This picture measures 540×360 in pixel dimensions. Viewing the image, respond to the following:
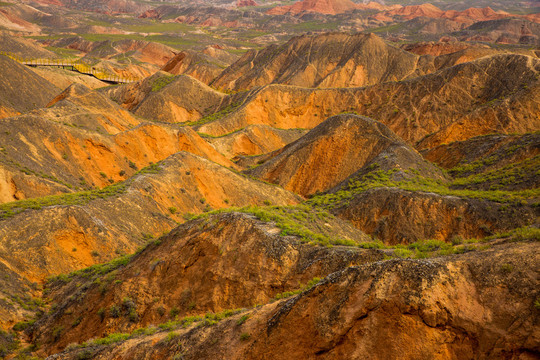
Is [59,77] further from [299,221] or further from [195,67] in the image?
[299,221]

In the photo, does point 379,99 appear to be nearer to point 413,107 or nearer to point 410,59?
point 413,107

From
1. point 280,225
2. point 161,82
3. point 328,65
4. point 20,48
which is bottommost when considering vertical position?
point 328,65

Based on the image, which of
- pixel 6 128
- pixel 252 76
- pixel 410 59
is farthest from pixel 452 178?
pixel 252 76

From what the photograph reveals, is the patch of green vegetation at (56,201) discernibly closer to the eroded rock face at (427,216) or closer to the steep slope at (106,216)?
the steep slope at (106,216)

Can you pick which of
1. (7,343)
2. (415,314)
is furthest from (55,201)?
(415,314)

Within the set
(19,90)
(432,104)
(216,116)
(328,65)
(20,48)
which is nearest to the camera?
(19,90)
